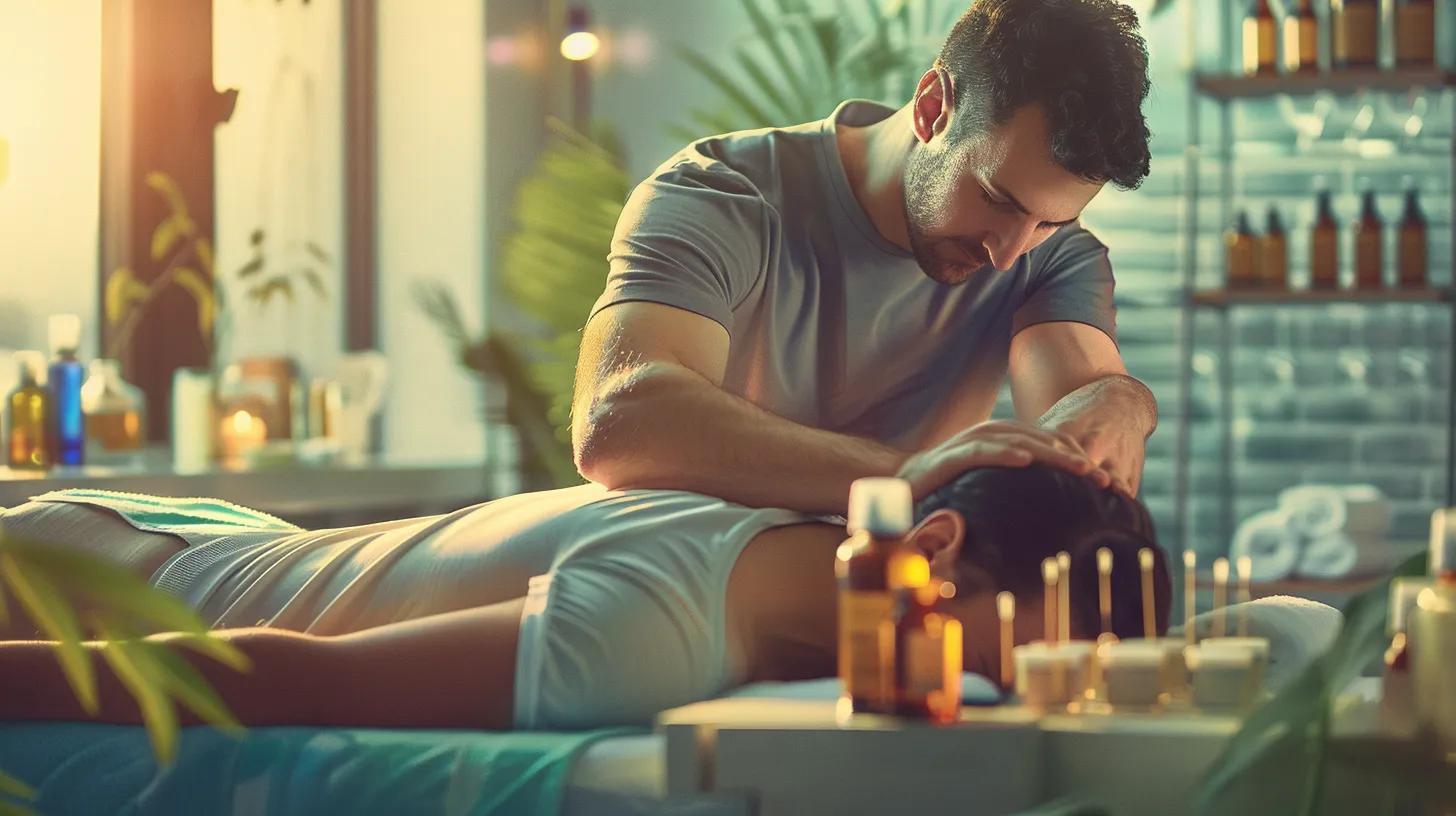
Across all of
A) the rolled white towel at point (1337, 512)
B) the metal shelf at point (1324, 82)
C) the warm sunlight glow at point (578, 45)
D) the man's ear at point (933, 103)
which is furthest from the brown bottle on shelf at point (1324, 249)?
the man's ear at point (933, 103)

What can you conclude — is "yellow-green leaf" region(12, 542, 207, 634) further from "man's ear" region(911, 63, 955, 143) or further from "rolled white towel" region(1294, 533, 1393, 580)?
"rolled white towel" region(1294, 533, 1393, 580)

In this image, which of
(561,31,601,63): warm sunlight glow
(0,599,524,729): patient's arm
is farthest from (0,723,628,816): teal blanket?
(561,31,601,63): warm sunlight glow


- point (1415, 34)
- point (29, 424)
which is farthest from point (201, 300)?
point (1415, 34)

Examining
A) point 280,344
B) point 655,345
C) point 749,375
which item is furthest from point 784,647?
point 280,344

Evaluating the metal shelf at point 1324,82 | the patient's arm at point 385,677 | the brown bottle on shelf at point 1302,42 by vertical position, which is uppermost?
the brown bottle on shelf at point 1302,42

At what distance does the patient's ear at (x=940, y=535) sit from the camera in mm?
1206

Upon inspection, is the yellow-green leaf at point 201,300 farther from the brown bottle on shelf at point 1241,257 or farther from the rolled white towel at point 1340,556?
the rolled white towel at point 1340,556

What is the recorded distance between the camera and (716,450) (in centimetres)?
148

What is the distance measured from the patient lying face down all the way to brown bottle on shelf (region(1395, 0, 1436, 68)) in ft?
9.54

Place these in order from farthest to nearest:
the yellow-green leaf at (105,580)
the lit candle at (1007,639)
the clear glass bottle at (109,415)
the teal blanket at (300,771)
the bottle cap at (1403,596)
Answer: the clear glass bottle at (109,415) → the lit candle at (1007,639) → the teal blanket at (300,771) → the bottle cap at (1403,596) → the yellow-green leaf at (105,580)

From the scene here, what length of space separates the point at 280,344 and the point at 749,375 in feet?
7.84

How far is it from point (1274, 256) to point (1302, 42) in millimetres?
472

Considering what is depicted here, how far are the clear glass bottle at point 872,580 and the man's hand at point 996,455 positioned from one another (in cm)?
32

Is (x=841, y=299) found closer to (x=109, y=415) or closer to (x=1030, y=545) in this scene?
(x=1030, y=545)
